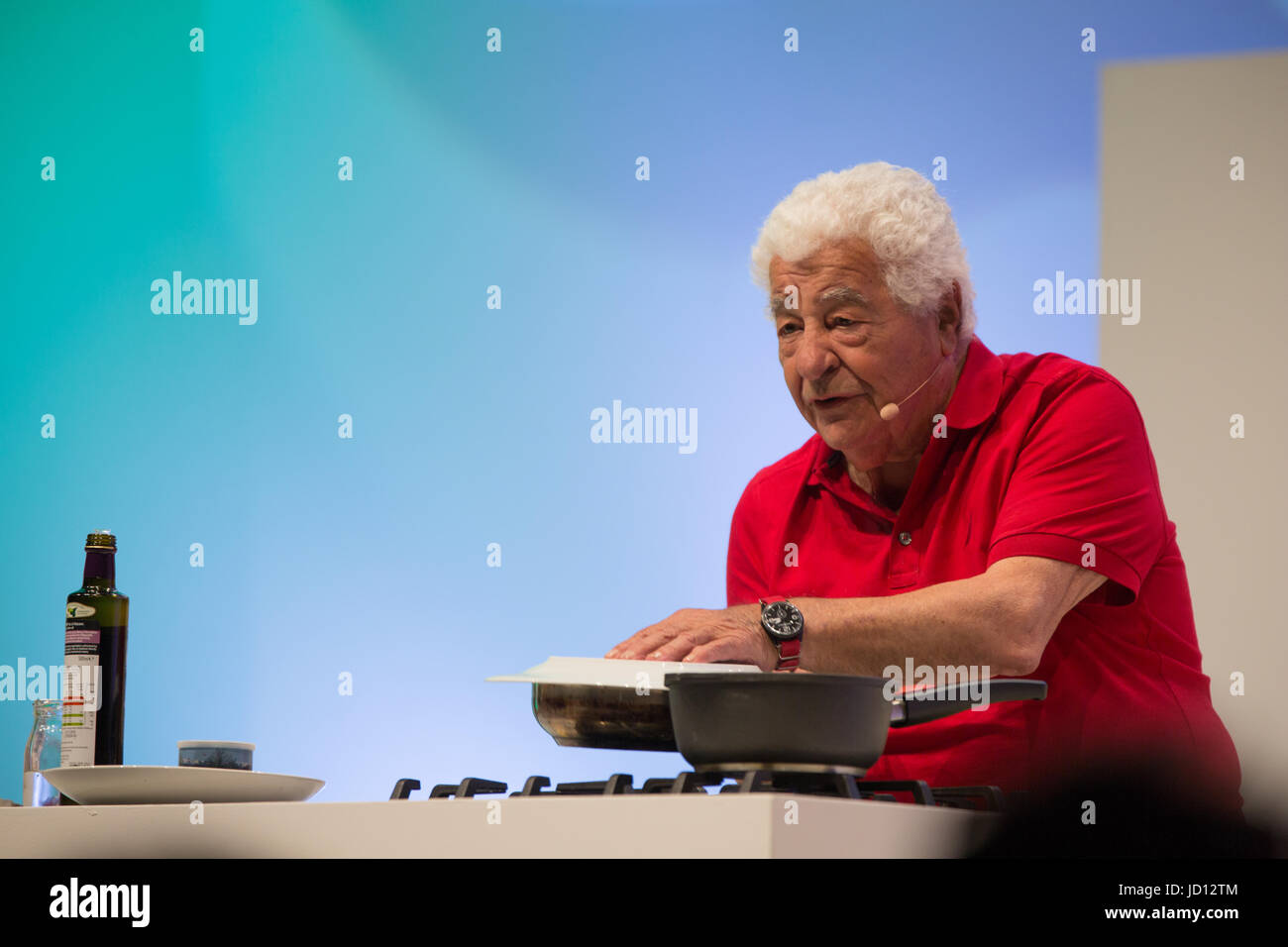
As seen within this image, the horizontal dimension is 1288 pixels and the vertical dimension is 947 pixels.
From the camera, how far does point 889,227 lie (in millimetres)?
1730

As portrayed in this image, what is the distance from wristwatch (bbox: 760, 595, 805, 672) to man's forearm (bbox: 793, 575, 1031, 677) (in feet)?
0.12

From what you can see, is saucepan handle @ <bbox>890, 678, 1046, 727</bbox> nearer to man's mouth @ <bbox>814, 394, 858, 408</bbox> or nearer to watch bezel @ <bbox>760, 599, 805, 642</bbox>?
watch bezel @ <bbox>760, 599, 805, 642</bbox>

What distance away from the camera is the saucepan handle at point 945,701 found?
100 centimetres

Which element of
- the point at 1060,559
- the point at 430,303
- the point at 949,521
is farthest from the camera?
the point at 430,303

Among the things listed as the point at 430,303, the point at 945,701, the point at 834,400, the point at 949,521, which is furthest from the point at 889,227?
the point at 430,303

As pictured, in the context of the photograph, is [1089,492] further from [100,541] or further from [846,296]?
[100,541]

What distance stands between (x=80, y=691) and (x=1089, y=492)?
1108 millimetres

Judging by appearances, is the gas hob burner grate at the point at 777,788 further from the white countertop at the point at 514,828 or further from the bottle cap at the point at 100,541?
the bottle cap at the point at 100,541

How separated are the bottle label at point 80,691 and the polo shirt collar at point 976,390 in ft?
3.48

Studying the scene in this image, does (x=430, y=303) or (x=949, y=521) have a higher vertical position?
(x=430, y=303)

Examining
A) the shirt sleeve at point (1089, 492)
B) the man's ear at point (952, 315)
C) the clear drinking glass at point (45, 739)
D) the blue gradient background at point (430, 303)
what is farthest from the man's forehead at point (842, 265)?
the blue gradient background at point (430, 303)

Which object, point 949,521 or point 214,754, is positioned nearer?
point 214,754
